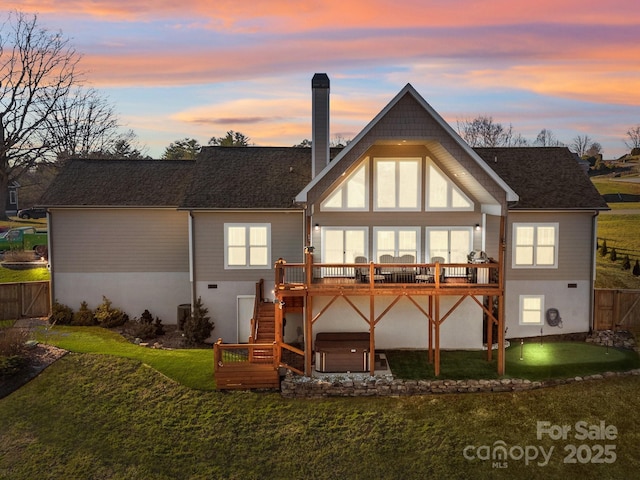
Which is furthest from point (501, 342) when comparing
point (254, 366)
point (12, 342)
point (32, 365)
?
point (12, 342)

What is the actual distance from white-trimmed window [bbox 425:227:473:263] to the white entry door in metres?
7.59

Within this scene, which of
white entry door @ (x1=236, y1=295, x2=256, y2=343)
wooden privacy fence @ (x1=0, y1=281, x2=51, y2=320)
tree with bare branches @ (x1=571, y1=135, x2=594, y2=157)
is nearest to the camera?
white entry door @ (x1=236, y1=295, x2=256, y2=343)

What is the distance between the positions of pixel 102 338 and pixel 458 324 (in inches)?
560

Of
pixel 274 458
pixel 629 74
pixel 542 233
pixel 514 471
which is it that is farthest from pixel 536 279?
pixel 629 74

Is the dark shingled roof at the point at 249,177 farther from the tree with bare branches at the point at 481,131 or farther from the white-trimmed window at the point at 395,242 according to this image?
the tree with bare branches at the point at 481,131

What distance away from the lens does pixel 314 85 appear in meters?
18.5

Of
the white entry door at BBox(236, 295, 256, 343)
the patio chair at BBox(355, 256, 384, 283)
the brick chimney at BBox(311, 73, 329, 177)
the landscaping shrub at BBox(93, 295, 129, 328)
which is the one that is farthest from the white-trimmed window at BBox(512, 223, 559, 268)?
the landscaping shrub at BBox(93, 295, 129, 328)

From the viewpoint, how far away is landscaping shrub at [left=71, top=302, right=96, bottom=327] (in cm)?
2133

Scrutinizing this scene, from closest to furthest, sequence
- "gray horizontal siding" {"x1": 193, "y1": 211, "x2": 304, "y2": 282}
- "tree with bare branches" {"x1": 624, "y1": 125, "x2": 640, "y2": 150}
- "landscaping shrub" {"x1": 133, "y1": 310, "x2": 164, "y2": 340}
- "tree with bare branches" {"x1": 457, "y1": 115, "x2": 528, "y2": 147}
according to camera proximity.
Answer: "gray horizontal siding" {"x1": 193, "y1": 211, "x2": 304, "y2": 282}, "landscaping shrub" {"x1": 133, "y1": 310, "x2": 164, "y2": 340}, "tree with bare branches" {"x1": 457, "y1": 115, "x2": 528, "y2": 147}, "tree with bare branches" {"x1": 624, "y1": 125, "x2": 640, "y2": 150}

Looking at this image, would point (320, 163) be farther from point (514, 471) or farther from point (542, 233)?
point (514, 471)

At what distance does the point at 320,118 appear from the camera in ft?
61.2

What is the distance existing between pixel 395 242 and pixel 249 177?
728cm

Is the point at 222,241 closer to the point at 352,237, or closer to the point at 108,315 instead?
the point at 352,237

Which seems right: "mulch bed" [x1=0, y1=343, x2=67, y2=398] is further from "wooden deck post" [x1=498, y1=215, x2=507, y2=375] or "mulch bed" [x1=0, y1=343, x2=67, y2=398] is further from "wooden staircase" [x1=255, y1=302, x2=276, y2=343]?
"wooden deck post" [x1=498, y1=215, x2=507, y2=375]
